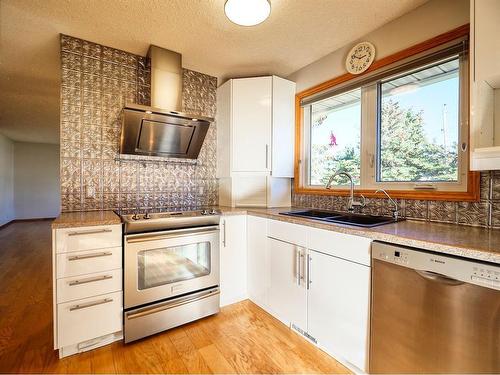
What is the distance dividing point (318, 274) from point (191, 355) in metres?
0.96

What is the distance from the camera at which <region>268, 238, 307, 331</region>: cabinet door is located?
168cm

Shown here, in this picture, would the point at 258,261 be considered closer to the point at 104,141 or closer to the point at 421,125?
the point at 421,125

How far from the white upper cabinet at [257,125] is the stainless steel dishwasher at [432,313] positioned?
4.76ft

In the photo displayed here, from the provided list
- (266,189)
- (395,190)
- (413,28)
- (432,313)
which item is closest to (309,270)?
(432,313)

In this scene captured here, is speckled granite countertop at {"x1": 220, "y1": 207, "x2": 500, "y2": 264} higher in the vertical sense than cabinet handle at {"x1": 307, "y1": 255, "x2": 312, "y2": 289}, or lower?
higher

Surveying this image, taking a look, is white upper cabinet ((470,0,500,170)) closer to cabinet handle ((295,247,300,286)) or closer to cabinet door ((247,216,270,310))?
cabinet handle ((295,247,300,286))

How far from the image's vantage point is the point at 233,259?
7.06 ft

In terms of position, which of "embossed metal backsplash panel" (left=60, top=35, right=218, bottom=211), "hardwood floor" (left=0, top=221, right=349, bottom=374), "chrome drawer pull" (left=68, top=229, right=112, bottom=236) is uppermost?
"embossed metal backsplash panel" (left=60, top=35, right=218, bottom=211)

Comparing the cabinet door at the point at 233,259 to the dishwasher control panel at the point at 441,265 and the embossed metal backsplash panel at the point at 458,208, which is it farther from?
the dishwasher control panel at the point at 441,265

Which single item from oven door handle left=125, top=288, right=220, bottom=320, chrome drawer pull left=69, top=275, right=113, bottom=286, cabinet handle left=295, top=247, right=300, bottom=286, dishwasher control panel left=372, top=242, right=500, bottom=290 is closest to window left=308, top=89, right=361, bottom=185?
cabinet handle left=295, top=247, right=300, bottom=286

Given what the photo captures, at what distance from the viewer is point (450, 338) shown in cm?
100

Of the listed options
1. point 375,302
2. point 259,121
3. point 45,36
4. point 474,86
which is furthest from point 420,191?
point 45,36

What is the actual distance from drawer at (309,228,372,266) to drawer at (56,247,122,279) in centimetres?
131

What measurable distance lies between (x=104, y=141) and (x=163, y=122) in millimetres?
572
